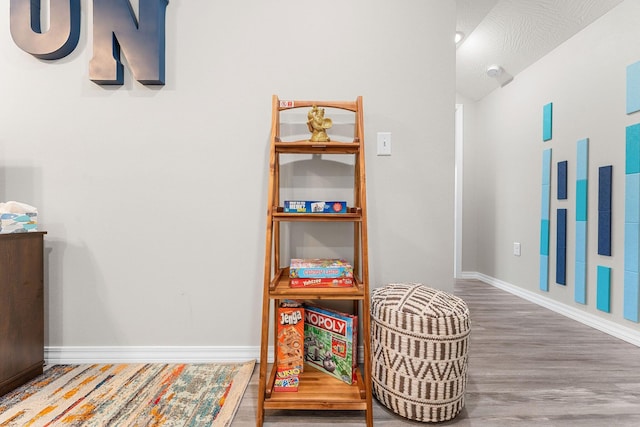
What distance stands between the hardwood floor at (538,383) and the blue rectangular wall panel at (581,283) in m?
0.19

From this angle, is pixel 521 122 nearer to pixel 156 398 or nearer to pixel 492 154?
pixel 492 154

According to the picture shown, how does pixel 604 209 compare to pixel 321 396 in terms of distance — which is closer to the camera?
pixel 321 396

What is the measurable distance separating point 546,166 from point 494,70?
1103mm

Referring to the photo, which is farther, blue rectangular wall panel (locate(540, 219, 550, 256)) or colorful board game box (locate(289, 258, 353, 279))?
blue rectangular wall panel (locate(540, 219, 550, 256))

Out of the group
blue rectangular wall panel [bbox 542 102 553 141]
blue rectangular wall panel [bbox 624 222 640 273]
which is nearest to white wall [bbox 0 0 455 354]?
blue rectangular wall panel [bbox 624 222 640 273]

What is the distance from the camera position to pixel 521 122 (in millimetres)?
3051

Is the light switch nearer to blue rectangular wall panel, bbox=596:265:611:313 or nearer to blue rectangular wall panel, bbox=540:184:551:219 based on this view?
blue rectangular wall panel, bbox=596:265:611:313

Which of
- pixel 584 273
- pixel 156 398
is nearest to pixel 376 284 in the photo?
pixel 156 398

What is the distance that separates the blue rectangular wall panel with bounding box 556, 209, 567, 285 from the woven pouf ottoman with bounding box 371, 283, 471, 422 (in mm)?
1850

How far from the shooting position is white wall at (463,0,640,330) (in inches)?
82.4

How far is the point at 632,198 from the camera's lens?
1.96 metres

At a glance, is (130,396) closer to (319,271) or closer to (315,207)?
(319,271)

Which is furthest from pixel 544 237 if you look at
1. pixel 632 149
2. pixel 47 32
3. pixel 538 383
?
pixel 47 32

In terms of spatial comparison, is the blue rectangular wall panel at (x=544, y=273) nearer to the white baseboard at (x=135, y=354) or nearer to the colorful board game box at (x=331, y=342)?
the colorful board game box at (x=331, y=342)
